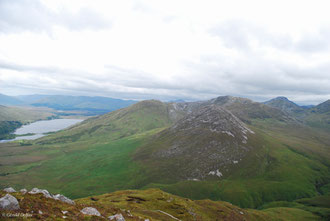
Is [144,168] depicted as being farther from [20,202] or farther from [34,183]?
[20,202]

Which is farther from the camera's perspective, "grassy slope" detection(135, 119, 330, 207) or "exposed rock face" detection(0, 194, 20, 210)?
"grassy slope" detection(135, 119, 330, 207)

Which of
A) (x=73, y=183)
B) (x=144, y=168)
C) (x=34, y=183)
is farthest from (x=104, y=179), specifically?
(x=34, y=183)

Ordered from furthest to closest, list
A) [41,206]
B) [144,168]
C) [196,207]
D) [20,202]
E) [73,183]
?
[144,168]
[73,183]
[196,207]
[41,206]
[20,202]

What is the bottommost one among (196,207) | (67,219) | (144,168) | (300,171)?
(144,168)

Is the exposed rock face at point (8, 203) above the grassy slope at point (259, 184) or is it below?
above

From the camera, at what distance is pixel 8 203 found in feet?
75.7

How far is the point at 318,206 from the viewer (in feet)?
417

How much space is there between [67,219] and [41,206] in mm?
5479

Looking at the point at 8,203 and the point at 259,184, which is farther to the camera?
the point at 259,184

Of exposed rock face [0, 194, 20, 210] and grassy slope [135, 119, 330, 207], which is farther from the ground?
exposed rock face [0, 194, 20, 210]

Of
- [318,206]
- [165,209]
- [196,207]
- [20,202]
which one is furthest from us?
[318,206]

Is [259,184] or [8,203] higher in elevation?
[8,203]

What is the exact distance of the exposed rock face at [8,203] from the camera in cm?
2265

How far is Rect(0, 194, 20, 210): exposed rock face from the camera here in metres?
22.7
